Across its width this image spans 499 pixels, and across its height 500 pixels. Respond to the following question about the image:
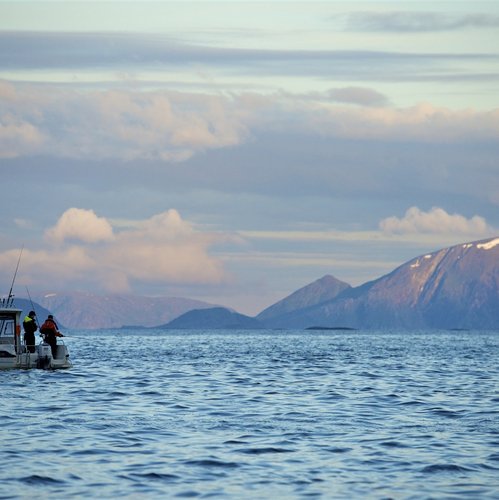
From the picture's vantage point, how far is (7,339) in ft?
187

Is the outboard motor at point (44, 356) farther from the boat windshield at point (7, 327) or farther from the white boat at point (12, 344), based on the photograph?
the boat windshield at point (7, 327)

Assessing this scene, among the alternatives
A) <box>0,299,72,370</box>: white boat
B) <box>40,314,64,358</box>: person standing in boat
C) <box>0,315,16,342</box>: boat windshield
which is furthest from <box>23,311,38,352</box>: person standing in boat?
<box>0,315,16,342</box>: boat windshield

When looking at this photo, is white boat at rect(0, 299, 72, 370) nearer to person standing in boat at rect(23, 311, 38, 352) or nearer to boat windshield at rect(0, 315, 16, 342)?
boat windshield at rect(0, 315, 16, 342)

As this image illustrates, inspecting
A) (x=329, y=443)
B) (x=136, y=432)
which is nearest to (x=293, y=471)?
(x=329, y=443)

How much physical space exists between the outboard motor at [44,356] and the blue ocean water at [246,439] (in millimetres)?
2381

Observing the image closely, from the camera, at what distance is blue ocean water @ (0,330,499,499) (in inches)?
980

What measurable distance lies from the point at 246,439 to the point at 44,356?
29.0m

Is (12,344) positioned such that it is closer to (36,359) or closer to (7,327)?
(7,327)

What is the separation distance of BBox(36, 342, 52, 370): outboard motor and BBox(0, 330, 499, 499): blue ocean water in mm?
2381

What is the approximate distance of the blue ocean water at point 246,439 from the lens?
24.9 m

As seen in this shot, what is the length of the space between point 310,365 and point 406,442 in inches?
1906

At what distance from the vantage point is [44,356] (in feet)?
194

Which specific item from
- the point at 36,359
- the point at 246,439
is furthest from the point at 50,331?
the point at 246,439

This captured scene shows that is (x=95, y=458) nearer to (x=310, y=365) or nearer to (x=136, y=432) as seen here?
(x=136, y=432)
